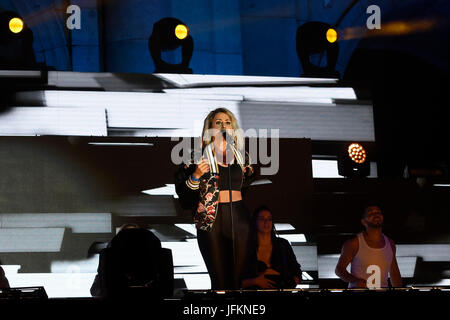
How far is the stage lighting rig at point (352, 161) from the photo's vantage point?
5121 mm

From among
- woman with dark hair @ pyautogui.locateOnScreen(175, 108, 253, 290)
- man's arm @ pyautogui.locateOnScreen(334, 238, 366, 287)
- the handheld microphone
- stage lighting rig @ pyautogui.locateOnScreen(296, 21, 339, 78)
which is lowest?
man's arm @ pyautogui.locateOnScreen(334, 238, 366, 287)

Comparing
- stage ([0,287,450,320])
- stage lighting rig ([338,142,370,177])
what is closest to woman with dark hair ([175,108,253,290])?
stage lighting rig ([338,142,370,177])

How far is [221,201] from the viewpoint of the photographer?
4.14 meters

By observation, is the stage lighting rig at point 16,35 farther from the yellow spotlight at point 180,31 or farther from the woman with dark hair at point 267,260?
the woman with dark hair at point 267,260

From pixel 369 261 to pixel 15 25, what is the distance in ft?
9.83

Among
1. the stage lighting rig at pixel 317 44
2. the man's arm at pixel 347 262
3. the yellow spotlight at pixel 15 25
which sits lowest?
the man's arm at pixel 347 262

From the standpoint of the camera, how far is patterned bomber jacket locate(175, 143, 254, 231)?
13.4 ft

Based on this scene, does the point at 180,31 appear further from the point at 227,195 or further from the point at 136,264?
the point at 136,264

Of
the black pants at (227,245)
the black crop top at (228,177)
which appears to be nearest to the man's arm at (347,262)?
the black pants at (227,245)

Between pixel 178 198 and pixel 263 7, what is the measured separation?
326cm

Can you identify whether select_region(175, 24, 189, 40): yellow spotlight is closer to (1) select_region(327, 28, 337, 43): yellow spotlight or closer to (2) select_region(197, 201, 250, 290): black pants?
(1) select_region(327, 28, 337, 43): yellow spotlight

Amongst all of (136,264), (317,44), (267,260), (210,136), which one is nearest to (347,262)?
(267,260)

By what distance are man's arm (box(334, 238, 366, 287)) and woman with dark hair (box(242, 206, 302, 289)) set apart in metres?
0.39

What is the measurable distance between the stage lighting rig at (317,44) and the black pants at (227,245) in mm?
1532
